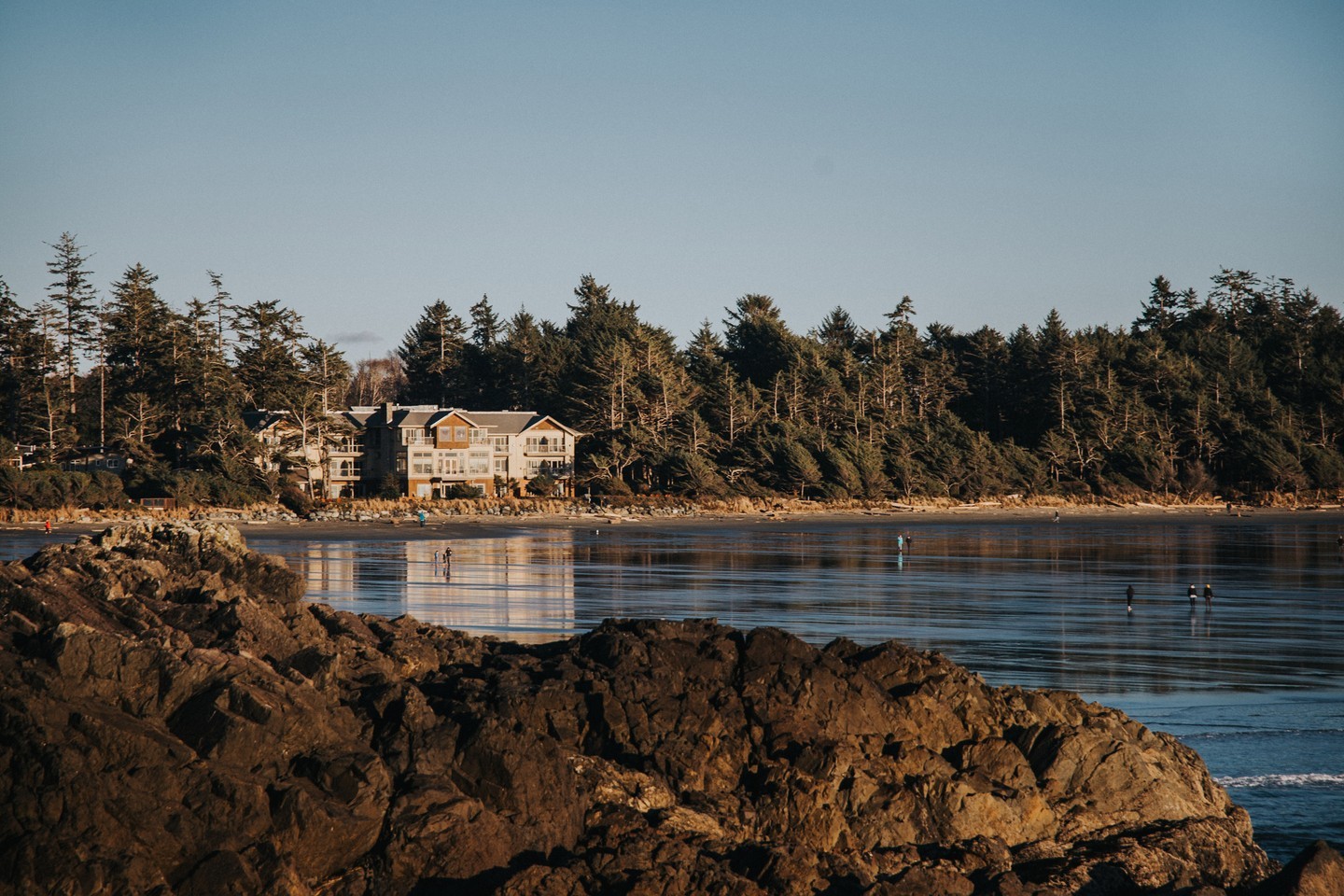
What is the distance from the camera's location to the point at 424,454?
86.4 meters

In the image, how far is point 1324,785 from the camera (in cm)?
1562

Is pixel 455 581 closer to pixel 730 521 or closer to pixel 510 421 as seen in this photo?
pixel 730 521

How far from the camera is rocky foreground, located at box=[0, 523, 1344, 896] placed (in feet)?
32.9

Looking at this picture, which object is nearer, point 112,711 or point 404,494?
point 112,711

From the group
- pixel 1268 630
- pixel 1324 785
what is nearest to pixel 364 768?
pixel 1324 785

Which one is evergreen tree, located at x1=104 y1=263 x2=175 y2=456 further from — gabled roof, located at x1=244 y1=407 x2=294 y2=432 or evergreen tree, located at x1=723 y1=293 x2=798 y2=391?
evergreen tree, located at x1=723 y1=293 x2=798 y2=391

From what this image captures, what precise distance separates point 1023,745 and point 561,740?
201 inches

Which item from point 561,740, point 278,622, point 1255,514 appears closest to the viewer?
point 561,740

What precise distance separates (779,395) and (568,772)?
311 feet

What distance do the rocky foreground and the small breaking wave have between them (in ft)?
5.60

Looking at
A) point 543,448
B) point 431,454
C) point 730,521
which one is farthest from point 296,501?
point 730,521

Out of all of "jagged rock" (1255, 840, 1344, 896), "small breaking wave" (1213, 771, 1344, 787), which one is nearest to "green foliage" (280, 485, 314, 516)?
"small breaking wave" (1213, 771, 1344, 787)

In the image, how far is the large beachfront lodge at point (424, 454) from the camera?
8581cm

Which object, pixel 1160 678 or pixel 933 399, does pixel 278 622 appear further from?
pixel 933 399
